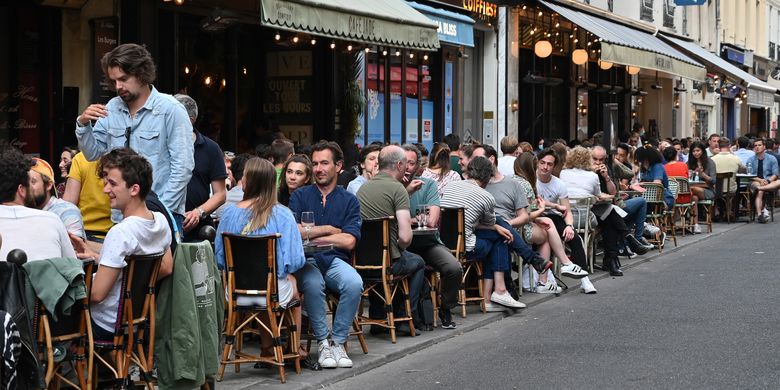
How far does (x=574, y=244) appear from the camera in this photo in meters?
12.6

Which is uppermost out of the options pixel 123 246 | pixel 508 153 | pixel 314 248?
pixel 508 153

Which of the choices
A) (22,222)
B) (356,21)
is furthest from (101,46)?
(22,222)

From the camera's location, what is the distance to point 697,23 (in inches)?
1555

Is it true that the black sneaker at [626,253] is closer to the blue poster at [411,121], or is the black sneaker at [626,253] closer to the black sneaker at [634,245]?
the black sneaker at [634,245]

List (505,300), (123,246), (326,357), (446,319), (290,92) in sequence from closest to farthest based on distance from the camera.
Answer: (123,246) → (326,357) → (446,319) → (505,300) → (290,92)

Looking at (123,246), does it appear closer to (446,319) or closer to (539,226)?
(446,319)

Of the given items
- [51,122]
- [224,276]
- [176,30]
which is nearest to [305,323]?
[224,276]

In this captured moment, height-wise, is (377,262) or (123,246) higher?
(123,246)

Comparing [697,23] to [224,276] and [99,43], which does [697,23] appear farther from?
[224,276]

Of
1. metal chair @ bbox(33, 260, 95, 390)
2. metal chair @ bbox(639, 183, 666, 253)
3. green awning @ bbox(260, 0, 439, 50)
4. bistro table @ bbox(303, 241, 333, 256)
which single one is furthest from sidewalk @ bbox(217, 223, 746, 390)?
metal chair @ bbox(639, 183, 666, 253)

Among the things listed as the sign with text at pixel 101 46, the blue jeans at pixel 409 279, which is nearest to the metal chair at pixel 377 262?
the blue jeans at pixel 409 279

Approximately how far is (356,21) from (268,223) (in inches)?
212

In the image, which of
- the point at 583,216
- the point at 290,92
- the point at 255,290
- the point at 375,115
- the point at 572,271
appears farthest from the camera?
the point at 375,115

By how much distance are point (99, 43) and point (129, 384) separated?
23.8 feet
